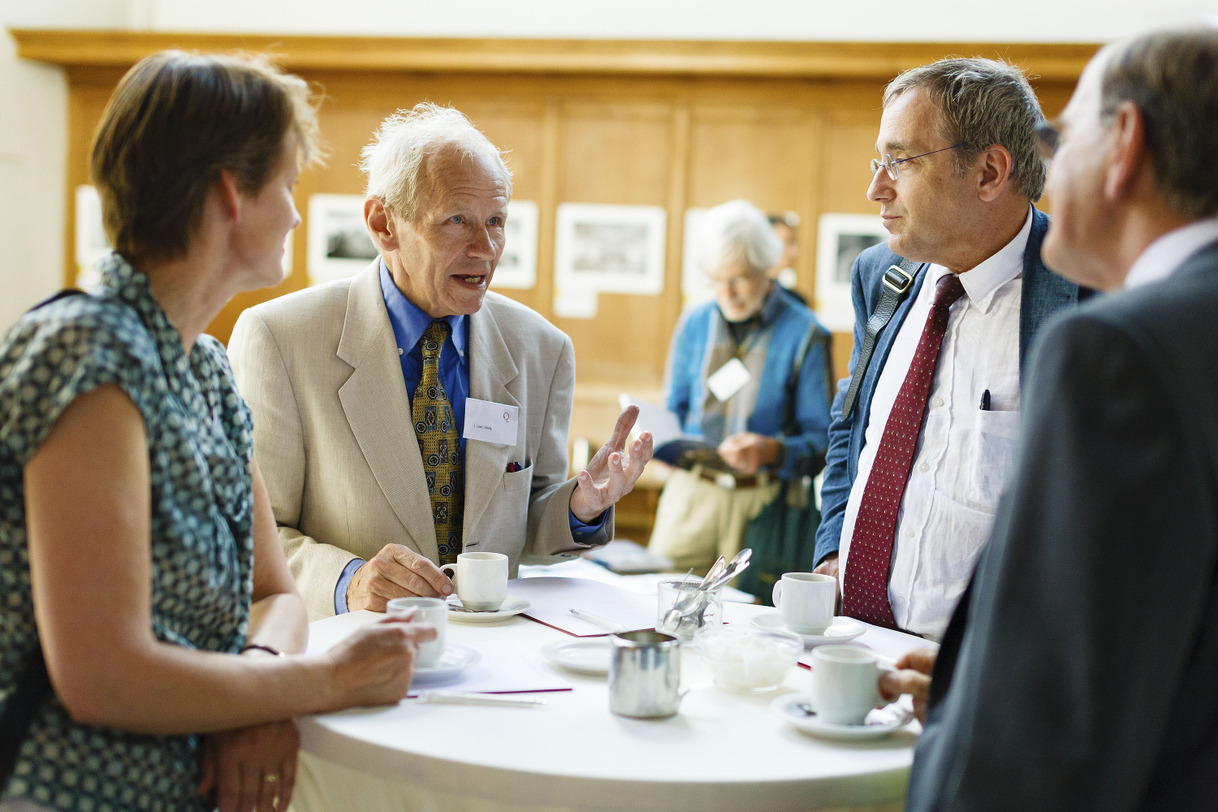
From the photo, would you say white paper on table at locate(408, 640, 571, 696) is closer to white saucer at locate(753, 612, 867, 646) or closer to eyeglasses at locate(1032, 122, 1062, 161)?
white saucer at locate(753, 612, 867, 646)

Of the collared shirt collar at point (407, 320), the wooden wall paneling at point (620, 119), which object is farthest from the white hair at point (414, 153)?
the wooden wall paneling at point (620, 119)

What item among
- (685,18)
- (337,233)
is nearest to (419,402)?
(337,233)

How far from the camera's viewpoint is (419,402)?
2.31 m

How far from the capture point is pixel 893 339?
7.86 feet

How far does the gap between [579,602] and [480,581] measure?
255 millimetres

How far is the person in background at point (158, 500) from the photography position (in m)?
1.13

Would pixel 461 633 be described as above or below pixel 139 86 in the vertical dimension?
below

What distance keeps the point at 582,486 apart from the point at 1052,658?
1414 mm

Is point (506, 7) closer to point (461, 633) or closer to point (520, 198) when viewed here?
point (520, 198)

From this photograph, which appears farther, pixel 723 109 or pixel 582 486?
pixel 723 109

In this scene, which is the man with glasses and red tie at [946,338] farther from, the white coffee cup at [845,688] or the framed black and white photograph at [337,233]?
the framed black and white photograph at [337,233]

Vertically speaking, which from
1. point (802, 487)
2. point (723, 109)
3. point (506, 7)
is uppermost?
point (506, 7)

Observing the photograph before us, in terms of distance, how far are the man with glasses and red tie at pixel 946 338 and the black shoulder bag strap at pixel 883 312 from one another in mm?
43

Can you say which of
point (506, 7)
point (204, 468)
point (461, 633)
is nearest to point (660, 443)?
point (461, 633)
